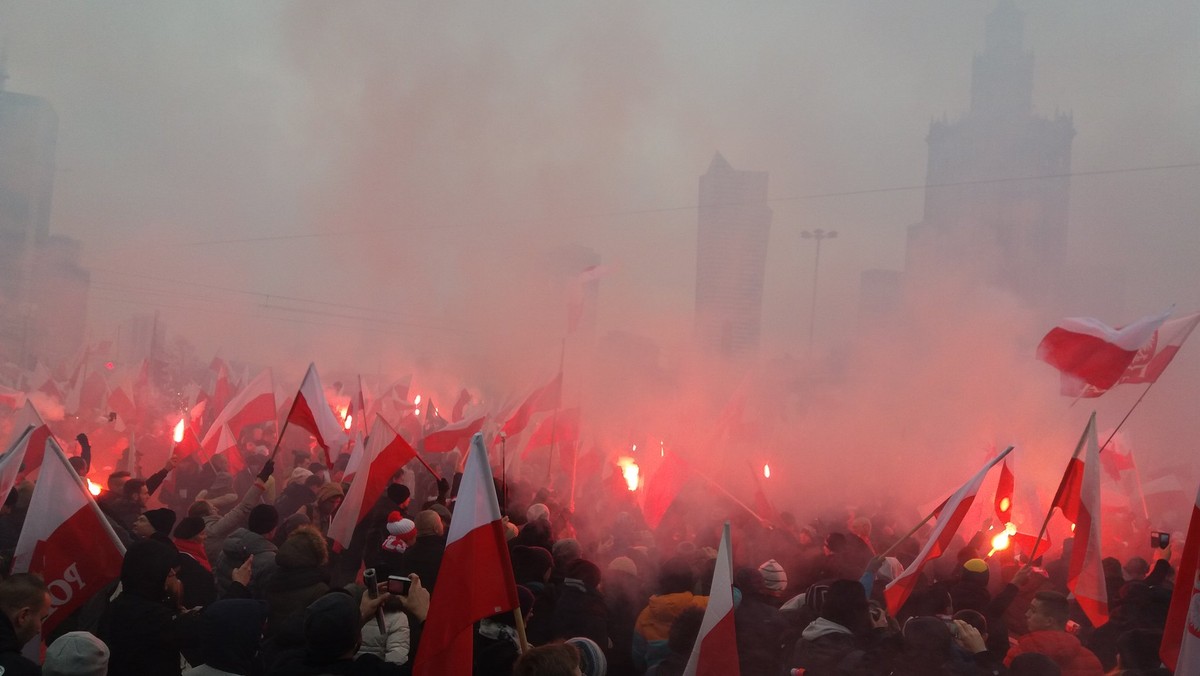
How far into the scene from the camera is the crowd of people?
9.86 feet

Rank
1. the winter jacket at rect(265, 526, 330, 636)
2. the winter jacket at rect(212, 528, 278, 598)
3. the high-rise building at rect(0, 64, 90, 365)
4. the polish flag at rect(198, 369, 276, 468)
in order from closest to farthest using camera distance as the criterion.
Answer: the winter jacket at rect(265, 526, 330, 636)
the winter jacket at rect(212, 528, 278, 598)
the polish flag at rect(198, 369, 276, 468)
the high-rise building at rect(0, 64, 90, 365)

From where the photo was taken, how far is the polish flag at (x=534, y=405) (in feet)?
28.5

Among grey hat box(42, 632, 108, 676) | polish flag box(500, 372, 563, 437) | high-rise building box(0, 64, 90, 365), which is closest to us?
grey hat box(42, 632, 108, 676)

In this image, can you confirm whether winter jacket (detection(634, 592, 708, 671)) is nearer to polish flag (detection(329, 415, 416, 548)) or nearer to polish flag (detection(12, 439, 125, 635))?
polish flag (detection(12, 439, 125, 635))

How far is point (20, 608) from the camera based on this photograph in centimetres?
300

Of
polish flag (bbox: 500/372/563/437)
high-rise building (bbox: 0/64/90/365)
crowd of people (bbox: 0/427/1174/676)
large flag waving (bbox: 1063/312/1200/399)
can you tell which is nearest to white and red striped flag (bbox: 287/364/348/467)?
crowd of people (bbox: 0/427/1174/676)

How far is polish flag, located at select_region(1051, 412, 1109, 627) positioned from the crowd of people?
0.58 ft

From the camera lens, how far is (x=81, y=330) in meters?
27.5

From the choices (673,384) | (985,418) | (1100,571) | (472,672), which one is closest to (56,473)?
(472,672)

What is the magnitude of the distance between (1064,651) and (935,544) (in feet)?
4.21

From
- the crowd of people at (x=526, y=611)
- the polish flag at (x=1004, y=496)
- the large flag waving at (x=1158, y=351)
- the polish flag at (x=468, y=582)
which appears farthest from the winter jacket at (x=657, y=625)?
the large flag waving at (x=1158, y=351)

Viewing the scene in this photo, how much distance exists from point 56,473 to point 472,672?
7.00 ft

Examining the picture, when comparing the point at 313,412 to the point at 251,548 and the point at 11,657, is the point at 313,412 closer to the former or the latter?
the point at 251,548

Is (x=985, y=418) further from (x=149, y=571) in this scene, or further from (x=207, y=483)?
(x=149, y=571)
